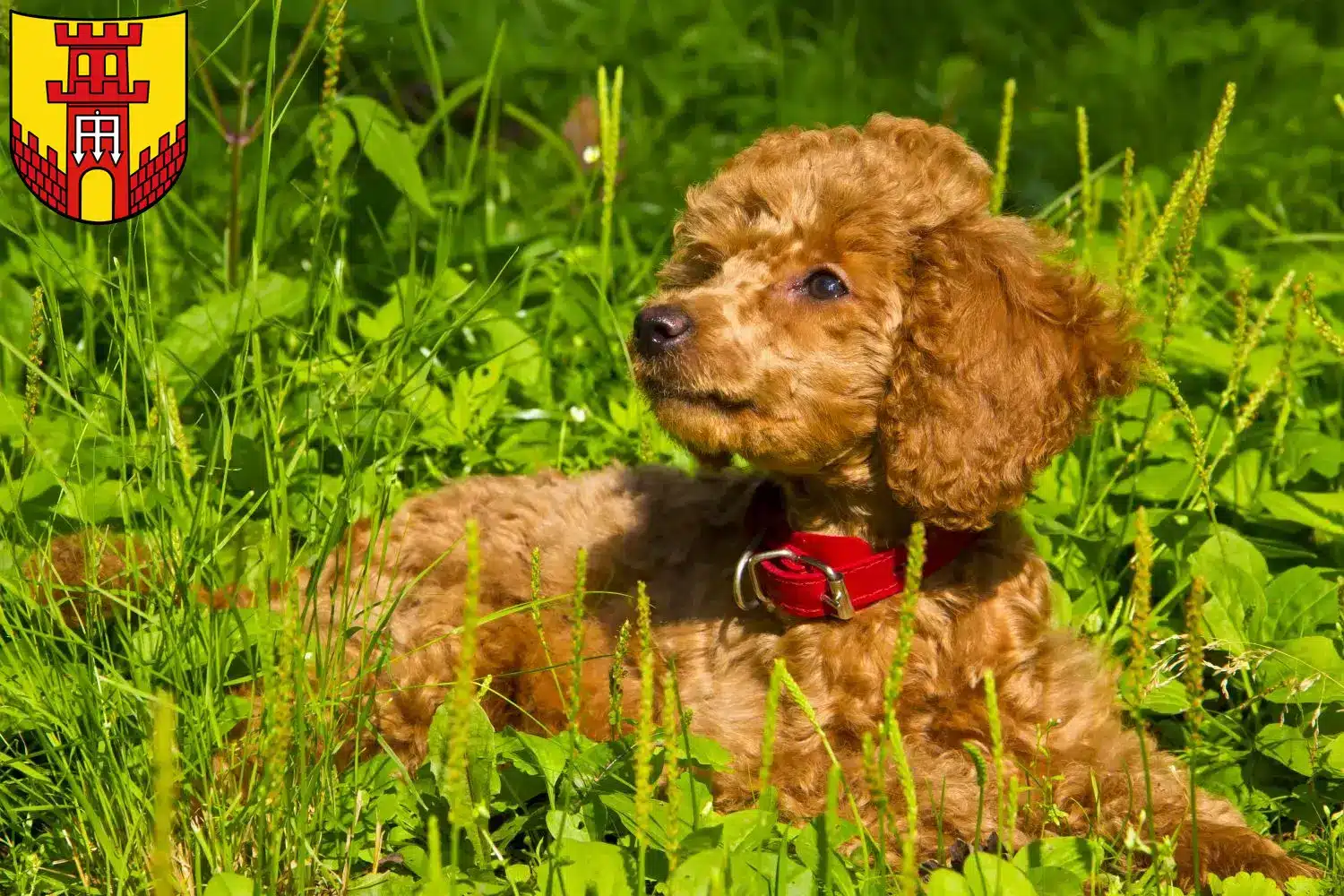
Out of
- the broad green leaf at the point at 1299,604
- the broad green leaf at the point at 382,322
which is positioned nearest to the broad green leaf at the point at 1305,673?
the broad green leaf at the point at 1299,604

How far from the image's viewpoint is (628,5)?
7621mm

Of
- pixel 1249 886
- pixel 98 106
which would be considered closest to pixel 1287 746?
pixel 1249 886

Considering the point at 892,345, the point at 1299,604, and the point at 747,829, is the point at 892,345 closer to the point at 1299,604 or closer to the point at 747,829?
the point at 747,829

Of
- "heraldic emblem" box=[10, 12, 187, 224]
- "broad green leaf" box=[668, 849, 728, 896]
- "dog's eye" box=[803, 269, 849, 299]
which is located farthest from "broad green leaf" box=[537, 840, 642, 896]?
"heraldic emblem" box=[10, 12, 187, 224]

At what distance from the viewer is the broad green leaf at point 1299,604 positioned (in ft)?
10.2

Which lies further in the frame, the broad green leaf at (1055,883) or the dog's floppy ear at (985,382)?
the dog's floppy ear at (985,382)

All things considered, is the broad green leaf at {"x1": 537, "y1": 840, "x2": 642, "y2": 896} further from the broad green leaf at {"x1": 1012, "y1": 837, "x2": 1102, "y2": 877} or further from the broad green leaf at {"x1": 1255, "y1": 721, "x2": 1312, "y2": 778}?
the broad green leaf at {"x1": 1255, "y1": 721, "x2": 1312, "y2": 778}

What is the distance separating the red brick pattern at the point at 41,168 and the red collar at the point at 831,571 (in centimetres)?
182

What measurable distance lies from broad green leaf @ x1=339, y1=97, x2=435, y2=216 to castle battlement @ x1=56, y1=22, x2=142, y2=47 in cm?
58

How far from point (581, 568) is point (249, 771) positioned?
36.9 inches

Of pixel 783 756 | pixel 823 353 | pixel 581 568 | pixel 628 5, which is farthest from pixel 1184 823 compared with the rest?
pixel 628 5

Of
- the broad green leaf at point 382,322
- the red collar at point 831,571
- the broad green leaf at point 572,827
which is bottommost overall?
the broad green leaf at point 572,827

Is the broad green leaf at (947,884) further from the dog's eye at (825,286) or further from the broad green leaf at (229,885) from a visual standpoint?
the dog's eye at (825,286)

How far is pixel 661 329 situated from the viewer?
8.96 ft
